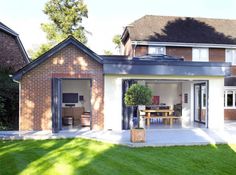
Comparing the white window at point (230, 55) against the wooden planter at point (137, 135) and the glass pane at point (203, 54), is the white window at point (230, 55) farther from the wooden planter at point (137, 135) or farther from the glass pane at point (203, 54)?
the wooden planter at point (137, 135)

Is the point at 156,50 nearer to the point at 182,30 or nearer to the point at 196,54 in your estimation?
the point at 196,54

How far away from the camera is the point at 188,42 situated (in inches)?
918

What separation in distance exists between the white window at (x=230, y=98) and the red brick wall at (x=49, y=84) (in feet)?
38.1

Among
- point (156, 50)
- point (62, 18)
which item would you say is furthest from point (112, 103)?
point (62, 18)

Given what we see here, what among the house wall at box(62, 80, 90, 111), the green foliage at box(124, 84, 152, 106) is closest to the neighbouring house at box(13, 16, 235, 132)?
the green foliage at box(124, 84, 152, 106)

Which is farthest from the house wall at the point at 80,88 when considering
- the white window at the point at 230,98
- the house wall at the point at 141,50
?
the white window at the point at 230,98

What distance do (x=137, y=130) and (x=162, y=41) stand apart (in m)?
13.6

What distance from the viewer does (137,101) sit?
1121 centimetres

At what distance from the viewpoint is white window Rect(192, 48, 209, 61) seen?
77.4ft

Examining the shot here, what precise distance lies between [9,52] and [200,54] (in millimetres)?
16151

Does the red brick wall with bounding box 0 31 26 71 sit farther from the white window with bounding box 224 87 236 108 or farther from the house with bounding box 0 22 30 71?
the white window with bounding box 224 87 236 108

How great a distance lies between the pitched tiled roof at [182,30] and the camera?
Answer: 23547 mm

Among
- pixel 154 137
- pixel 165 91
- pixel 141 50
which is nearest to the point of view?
pixel 154 137

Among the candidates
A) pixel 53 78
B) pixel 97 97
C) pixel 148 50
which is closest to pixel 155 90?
pixel 148 50
